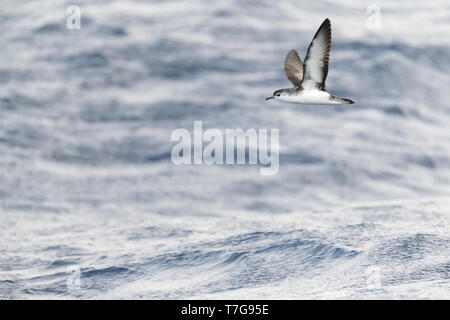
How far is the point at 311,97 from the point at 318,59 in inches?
20.8

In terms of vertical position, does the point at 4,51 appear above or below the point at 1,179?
above

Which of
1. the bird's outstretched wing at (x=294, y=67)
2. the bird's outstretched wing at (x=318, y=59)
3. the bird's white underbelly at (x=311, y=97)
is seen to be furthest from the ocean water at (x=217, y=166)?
the bird's outstretched wing at (x=294, y=67)

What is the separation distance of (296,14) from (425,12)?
530 cm

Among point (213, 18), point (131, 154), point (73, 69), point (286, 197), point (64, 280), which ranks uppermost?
point (213, 18)

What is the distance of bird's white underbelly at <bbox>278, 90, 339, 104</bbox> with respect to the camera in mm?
10133

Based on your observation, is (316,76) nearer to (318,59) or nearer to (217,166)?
(318,59)

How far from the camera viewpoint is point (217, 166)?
19641mm

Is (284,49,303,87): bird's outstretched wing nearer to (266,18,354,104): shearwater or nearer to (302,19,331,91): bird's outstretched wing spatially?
(266,18,354,104): shearwater

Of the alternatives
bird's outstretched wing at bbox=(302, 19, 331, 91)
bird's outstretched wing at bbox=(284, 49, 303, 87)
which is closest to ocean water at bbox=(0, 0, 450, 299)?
bird's outstretched wing at bbox=(302, 19, 331, 91)

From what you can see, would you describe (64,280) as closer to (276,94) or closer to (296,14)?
(276,94)

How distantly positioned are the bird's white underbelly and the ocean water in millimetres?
2554

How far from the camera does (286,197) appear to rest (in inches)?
714

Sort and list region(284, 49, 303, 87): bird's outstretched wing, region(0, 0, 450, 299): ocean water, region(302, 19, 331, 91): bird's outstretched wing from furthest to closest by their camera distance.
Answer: region(0, 0, 450, 299): ocean water
region(284, 49, 303, 87): bird's outstretched wing
region(302, 19, 331, 91): bird's outstretched wing

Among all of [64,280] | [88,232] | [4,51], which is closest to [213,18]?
[4,51]
